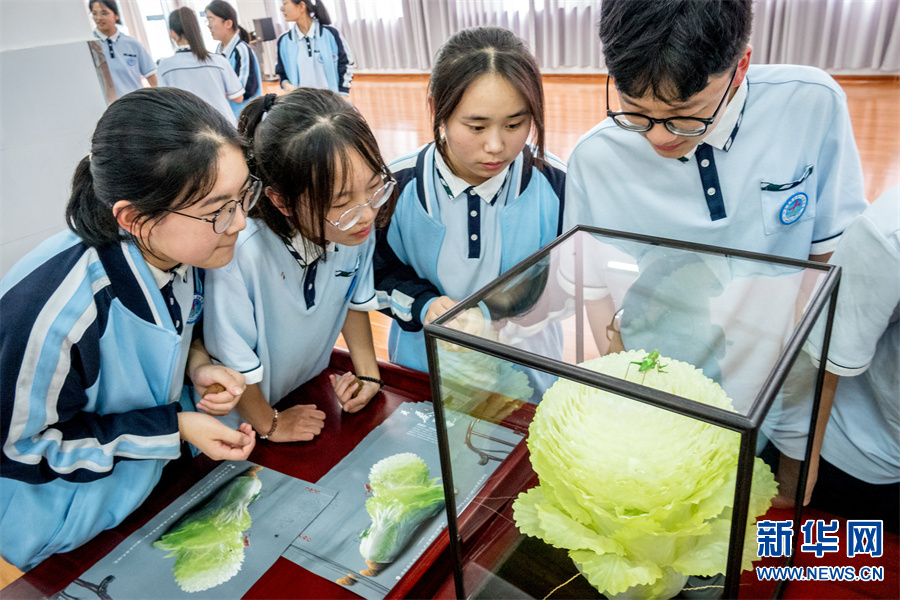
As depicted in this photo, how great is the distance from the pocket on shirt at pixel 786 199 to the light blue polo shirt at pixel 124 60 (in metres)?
4.93

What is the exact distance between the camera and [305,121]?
39.8 inches

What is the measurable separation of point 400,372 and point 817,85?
87 centimetres

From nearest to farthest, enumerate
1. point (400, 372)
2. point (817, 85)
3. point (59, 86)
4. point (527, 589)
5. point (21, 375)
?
1. point (527, 589)
2. point (21, 375)
3. point (817, 85)
4. point (400, 372)
5. point (59, 86)

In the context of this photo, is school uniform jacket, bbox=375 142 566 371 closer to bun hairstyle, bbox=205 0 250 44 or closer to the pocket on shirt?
the pocket on shirt

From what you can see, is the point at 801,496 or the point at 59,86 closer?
the point at 801,496

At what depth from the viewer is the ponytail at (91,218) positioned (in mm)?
895

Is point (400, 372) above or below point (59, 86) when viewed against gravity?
below

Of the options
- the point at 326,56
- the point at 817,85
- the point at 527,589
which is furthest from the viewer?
the point at 326,56

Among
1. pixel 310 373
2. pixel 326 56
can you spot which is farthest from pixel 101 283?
pixel 326 56

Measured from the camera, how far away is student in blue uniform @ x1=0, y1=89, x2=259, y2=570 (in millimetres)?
846

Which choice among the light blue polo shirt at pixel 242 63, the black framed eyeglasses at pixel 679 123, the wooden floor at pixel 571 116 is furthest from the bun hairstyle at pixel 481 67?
the light blue polo shirt at pixel 242 63

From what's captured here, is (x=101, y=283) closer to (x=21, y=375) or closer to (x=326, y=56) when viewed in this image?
(x=21, y=375)

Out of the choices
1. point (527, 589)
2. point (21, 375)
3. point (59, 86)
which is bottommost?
point (527, 589)

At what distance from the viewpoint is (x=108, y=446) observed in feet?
3.00
